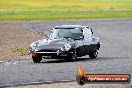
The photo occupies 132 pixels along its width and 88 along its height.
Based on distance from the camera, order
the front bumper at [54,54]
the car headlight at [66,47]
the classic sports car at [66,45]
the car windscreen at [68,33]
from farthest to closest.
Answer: the car windscreen at [68,33]
the car headlight at [66,47]
the classic sports car at [66,45]
the front bumper at [54,54]

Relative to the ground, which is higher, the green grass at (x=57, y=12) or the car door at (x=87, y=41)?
the car door at (x=87, y=41)

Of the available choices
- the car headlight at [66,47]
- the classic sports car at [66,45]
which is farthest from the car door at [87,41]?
the car headlight at [66,47]

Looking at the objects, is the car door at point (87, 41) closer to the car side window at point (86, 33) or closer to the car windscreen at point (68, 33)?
the car side window at point (86, 33)

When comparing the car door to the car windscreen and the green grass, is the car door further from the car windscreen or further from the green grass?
the green grass

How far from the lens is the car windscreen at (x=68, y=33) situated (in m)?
23.8

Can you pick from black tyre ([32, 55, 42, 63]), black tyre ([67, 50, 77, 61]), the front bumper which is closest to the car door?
black tyre ([67, 50, 77, 61])

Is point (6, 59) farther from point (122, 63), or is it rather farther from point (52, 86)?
point (52, 86)

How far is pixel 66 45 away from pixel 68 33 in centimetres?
147

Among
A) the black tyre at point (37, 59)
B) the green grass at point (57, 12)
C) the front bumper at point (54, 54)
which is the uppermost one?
the front bumper at point (54, 54)

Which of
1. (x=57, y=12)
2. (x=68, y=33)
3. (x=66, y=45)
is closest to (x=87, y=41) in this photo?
(x=68, y=33)

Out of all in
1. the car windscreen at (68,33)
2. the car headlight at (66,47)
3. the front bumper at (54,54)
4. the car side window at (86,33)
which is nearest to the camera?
the front bumper at (54,54)

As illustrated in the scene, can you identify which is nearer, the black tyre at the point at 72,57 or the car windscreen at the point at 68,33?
the black tyre at the point at 72,57

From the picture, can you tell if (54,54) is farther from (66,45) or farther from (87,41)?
(87,41)

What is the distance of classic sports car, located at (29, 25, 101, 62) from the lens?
878 inches
